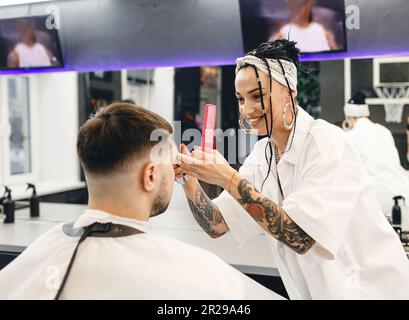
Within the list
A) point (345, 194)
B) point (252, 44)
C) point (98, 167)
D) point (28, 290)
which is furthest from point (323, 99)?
point (28, 290)

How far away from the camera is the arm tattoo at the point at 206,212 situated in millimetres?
1797

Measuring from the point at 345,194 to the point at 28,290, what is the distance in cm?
98

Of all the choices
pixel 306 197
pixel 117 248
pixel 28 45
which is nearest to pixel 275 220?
pixel 306 197

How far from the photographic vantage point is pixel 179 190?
112 inches

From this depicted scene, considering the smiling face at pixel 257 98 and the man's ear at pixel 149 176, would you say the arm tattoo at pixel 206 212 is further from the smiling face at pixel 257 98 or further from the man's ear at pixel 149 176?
the man's ear at pixel 149 176

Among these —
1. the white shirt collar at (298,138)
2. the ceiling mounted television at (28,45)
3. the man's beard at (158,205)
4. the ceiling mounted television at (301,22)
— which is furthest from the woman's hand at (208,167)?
the ceiling mounted television at (28,45)

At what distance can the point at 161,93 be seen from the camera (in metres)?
3.29

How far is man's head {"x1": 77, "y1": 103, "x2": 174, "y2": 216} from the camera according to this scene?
121cm

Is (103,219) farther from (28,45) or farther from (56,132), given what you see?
(56,132)

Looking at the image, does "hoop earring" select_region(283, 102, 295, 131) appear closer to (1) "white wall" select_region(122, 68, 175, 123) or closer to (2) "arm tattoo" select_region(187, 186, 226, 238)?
(2) "arm tattoo" select_region(187, 186, 226, 238)

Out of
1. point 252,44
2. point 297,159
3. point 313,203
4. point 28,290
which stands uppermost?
point 252,44

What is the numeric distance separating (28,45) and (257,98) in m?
2.48

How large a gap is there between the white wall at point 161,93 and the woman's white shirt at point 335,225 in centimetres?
164
